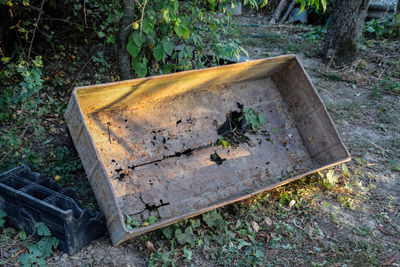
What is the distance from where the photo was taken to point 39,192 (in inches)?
98.9

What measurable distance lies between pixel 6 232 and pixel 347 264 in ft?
8.41

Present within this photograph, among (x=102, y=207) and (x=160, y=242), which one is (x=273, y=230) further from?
(x=102, y=207)

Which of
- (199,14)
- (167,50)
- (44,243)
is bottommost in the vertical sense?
(44,243)

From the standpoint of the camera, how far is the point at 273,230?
294 cm

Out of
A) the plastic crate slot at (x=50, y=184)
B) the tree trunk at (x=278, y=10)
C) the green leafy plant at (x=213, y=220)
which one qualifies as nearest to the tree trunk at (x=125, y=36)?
the plastic crate slot at (x=50, y=184)

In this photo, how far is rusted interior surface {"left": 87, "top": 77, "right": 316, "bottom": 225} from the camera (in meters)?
2.90

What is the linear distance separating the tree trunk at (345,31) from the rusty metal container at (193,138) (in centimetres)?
305

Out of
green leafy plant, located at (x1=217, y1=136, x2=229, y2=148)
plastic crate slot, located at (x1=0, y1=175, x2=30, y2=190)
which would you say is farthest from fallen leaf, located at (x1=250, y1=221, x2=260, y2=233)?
plastic crate slot, located at (x1=0, y1=175, x2=30, y2=190)

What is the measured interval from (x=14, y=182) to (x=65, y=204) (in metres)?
0.47

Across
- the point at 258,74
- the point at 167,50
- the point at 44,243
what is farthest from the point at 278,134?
the point at 44,243

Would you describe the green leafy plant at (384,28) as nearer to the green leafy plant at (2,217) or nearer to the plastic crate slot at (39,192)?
the plastic crate slot at (39,192)

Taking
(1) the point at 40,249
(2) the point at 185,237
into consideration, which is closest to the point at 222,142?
(2) the point at 185,237

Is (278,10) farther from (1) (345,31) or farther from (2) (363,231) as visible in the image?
(2) (363,231)

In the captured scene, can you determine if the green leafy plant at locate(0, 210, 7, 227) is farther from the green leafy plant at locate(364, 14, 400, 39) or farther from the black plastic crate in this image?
the green leafy plant at locate(364, 14, 400, 39)
